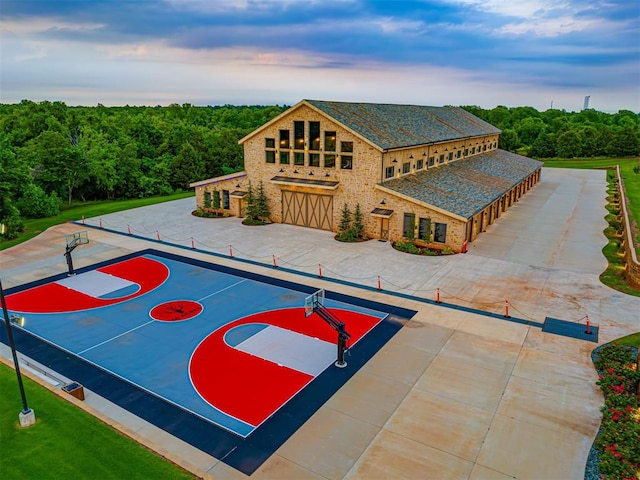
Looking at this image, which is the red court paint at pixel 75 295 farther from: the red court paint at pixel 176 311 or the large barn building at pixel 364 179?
the large barn building at pixel 364 179

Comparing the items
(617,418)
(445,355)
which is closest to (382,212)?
(445,355)

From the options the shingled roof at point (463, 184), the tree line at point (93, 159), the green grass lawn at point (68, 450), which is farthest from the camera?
the tree line at point (93, 159)

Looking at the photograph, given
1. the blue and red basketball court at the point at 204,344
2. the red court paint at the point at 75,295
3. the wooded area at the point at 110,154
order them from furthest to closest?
the wooded area at the point at 110,154, the red court paint at the point at 75,295, the blue and red basketball court at the point at 204,344

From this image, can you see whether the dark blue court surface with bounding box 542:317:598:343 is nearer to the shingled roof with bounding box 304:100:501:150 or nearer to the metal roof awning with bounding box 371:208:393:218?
the metal roof awning with bounding box 371:208:393:218

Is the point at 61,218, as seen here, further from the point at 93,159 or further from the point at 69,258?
the point at 69,258

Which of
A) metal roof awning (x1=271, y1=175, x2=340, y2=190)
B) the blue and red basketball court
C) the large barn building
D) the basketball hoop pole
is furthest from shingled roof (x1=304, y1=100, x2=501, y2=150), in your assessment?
the basketball hoop pole

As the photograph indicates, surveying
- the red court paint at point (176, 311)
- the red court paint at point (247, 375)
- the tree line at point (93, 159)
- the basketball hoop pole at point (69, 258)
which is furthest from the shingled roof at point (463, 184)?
the tree line at point (93, 159)

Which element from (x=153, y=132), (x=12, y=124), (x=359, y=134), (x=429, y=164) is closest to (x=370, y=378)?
(x=359, y=134)
